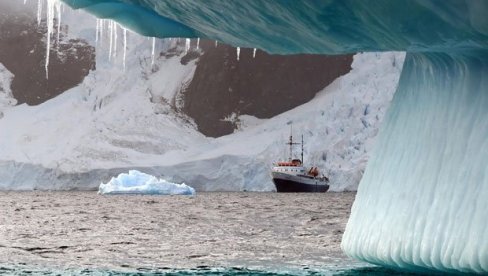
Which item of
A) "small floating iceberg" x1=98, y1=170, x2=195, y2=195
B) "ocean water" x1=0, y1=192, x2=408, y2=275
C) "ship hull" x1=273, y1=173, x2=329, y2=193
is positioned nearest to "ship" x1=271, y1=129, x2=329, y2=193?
"ship hull" x1=273, y1=173, x2=329, y2=193

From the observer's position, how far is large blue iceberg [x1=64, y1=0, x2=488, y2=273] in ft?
34.3

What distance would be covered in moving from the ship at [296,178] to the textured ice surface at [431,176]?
12842 centimetres

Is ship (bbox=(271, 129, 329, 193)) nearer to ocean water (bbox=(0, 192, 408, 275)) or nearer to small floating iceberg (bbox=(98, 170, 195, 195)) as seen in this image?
small floating iceberg (bbox=(98, 170, 195, 195))

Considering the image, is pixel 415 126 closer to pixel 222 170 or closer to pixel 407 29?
pixel 407 29

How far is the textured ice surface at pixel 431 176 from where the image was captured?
11.4 meters

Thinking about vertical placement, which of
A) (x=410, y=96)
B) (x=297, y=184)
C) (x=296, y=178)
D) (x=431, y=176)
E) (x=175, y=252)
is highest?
(x=410, y=96)

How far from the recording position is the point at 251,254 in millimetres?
20969

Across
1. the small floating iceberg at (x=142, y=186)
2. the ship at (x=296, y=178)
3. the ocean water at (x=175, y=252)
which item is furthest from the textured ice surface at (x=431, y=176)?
the ship at (x=296, y=178)

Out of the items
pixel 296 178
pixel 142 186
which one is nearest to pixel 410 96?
pixel 142 186

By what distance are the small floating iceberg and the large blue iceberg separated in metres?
93.5

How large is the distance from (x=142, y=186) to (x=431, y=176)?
323 feet

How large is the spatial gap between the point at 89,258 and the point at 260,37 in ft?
29.7

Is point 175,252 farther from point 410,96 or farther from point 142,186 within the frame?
point 142,186

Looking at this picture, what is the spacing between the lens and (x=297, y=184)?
148 m
